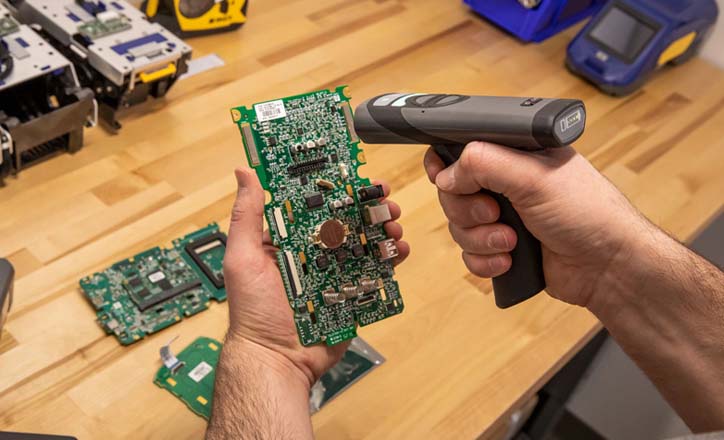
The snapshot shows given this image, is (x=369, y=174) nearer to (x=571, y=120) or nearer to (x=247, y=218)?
(x=247, y=218)

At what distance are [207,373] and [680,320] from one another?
27.4 inches

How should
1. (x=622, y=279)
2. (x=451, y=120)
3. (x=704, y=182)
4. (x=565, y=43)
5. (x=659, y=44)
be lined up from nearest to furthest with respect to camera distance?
1. (x=451, y=120)
2. (x=622, y=279)
3. (x=704, y=182)
4. (x=659, y=44)
5. (x=565, y=43)

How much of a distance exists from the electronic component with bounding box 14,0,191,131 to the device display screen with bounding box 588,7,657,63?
1035 mm

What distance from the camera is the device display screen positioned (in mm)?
1955

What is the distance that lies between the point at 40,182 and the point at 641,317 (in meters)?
1.07

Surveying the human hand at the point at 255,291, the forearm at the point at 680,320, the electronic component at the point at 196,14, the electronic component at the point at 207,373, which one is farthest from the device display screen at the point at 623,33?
the human hand at the point at 255,291

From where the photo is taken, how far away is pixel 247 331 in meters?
1.12

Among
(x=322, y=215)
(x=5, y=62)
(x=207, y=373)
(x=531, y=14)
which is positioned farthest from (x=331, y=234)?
(x=531, y=14)

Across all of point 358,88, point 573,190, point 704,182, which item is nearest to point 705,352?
point 573,190

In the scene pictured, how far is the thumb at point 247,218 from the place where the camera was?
3.63 feet

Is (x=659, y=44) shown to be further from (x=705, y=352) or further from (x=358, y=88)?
(x=705, y=352)

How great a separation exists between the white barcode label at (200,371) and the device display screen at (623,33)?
1281 millimetres

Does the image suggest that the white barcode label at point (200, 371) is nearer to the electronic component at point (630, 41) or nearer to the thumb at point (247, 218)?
the thumb at point (247, 218)

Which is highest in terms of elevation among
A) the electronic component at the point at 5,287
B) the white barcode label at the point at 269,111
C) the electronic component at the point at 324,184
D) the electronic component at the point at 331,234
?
the white barcode label at the point at 269,111
